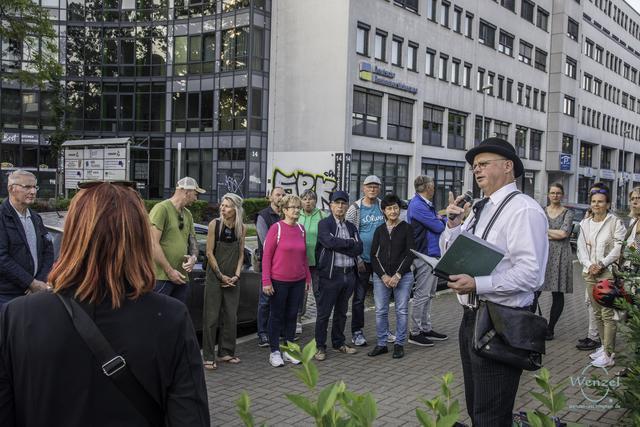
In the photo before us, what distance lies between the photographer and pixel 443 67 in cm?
3769

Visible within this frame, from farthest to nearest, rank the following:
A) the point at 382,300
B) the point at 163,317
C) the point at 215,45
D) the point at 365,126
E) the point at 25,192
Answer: the point at 215,45 → the point at 365,126 → the point at 382,300 → the point at 25,192 → the point at 163,317

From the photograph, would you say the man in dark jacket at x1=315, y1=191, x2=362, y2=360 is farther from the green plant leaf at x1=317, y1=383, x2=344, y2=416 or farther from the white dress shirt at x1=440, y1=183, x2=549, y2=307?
the green plant leaf at x1=317, y1=383, x2=344, y2=416

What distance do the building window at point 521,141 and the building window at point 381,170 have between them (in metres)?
15.5

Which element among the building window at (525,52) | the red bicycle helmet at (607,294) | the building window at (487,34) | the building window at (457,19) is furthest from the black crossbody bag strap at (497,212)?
the building window at (525,52)

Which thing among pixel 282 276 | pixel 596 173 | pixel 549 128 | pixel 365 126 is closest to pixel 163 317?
pixel 282 276

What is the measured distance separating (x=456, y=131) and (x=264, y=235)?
33.6 m

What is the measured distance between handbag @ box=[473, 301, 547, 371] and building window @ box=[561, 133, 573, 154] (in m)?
53.0

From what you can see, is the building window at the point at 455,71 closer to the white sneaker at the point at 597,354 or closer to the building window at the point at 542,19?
the building window at the point at 542,19

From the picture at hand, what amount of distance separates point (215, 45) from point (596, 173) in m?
43.7

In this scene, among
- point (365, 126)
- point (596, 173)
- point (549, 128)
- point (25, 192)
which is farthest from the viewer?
point (596, 173)

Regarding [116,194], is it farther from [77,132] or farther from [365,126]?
[77,132]

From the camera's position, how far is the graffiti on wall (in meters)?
31.2

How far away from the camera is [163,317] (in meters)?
1.90

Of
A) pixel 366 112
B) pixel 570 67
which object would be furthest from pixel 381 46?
pixel 570 67
